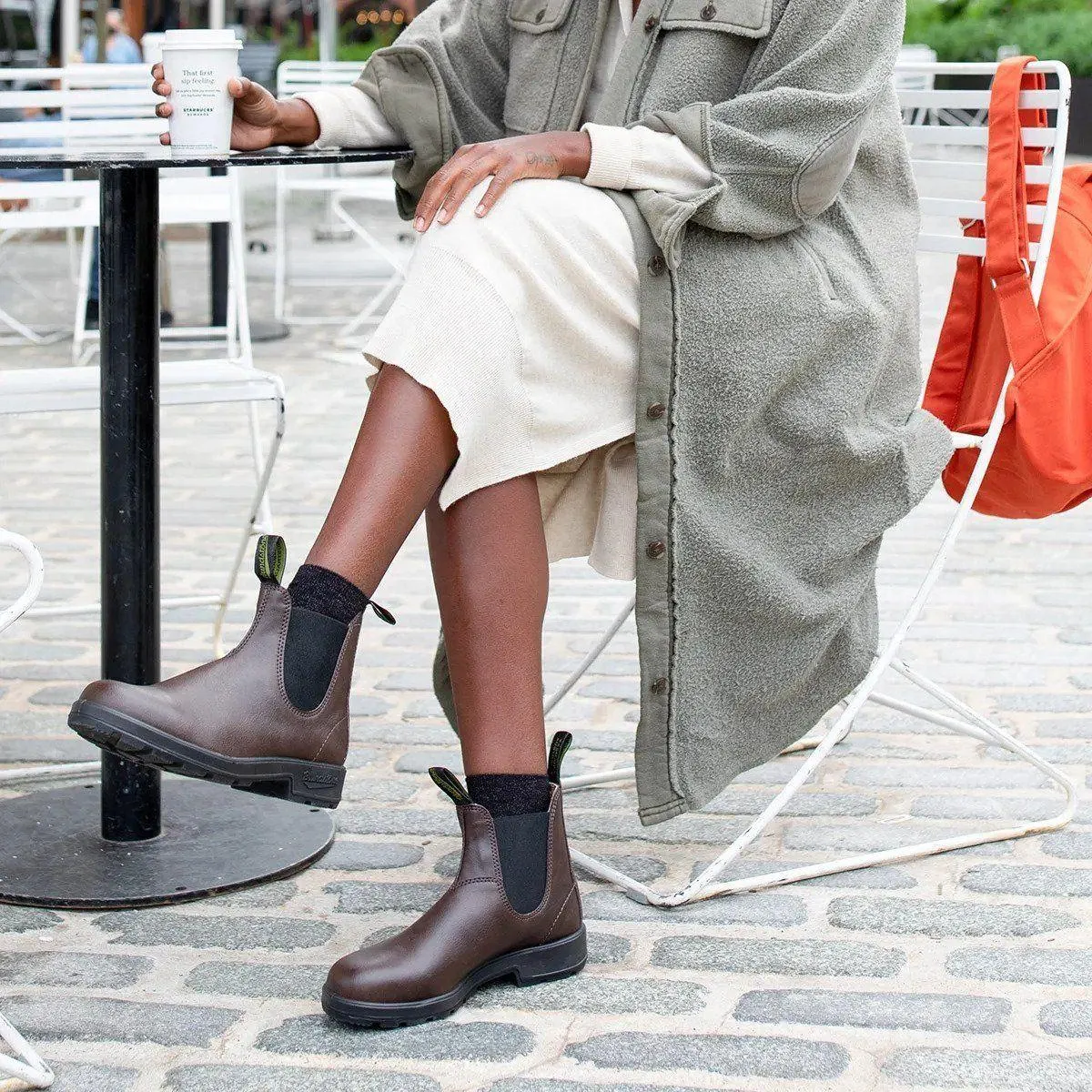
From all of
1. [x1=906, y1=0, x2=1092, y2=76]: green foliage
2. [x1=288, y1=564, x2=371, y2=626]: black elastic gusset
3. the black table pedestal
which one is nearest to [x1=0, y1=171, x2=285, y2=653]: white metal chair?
the black table pedestal

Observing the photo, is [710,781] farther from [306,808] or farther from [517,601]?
[306,808]

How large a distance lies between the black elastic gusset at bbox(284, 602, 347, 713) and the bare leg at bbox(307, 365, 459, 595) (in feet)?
0.20

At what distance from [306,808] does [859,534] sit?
0.98m

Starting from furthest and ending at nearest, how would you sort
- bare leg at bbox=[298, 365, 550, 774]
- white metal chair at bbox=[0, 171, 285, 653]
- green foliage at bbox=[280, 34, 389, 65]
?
green foliage at bbox=[280, 34, 389, 65] → white metal chair at bbox=[0, 171, 285, 653] → bare leg at bbox=[298, 365, 550, 774]

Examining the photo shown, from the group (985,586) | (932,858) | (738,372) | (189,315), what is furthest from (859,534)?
(189,315)

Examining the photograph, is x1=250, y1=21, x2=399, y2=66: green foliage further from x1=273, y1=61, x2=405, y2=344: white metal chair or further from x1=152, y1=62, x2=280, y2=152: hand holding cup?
x1=152, y1=62, x2=280, y2=152: hand holding cup

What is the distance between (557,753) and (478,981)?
0.99 ft

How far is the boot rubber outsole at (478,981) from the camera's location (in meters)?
2.00

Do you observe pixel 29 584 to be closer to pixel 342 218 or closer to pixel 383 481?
pixel 383 481

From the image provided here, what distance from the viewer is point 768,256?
232cm

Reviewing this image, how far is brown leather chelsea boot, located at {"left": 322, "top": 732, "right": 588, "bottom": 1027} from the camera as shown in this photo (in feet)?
6.58

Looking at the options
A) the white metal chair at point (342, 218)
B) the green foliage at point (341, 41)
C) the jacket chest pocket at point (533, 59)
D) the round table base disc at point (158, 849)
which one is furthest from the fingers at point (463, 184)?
the green foliage at point (341, 41)

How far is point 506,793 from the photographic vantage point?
7.04 feet

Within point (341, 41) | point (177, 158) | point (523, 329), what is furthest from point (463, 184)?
point (341, 41)
